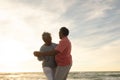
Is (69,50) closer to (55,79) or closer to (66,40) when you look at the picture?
(66,40)

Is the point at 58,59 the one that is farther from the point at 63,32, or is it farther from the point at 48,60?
the point at 63,32

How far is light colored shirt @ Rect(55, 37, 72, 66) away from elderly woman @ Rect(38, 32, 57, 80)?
15cm

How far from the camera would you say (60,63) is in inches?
321

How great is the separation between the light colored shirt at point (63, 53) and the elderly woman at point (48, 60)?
151mm

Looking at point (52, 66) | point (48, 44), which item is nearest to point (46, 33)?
point (48, 44)

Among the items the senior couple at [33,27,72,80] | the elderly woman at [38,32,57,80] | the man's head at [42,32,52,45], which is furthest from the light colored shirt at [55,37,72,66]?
the man's head at [42,32,52,45]

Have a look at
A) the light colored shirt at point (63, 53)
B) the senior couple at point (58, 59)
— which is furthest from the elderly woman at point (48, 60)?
the light colored shirt at point (63, 53)

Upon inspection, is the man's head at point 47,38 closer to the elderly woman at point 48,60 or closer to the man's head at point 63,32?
the elderly woman at point 48,60

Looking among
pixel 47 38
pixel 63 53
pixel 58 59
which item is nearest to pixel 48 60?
pixel 58 59

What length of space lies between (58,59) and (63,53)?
19 cm

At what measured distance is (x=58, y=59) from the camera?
321 inches

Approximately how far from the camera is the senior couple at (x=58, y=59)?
8125 mm

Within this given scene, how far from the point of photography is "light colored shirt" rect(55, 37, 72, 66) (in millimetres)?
8062

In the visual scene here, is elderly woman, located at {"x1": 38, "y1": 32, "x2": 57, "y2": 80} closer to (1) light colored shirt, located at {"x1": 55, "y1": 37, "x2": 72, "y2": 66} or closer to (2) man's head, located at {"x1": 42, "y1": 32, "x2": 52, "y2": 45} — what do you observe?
(2) man's head, located at {"x1": 42, "y1": 32, "x2": 52, "y2": 45}
